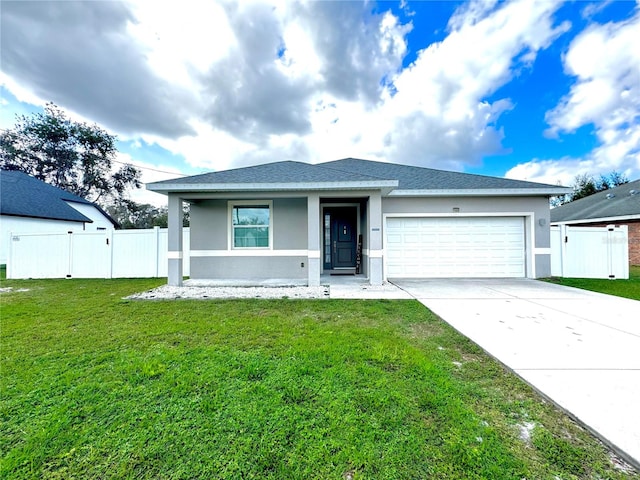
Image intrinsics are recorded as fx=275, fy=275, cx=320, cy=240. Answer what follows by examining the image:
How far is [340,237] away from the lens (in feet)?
35.0

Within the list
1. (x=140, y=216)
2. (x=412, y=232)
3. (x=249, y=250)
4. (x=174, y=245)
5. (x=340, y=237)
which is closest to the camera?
(x=174, y=245)

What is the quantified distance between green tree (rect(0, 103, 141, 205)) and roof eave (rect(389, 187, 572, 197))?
29.5 meters

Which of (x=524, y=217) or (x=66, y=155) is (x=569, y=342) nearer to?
(x=524, y=217)

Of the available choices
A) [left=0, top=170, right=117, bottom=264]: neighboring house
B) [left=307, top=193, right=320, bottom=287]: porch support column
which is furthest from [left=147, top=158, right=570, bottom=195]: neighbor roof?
[left=0, top=170, right=117, bottom=264]: neighboring house

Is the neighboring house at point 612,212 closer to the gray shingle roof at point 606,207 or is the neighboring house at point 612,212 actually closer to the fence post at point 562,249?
the gray shingle roof at point 606,207

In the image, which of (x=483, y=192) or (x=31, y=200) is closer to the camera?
(x=483, y=192)

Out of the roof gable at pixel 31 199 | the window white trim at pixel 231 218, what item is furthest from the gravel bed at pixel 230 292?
the roof gable at pixel 31 199

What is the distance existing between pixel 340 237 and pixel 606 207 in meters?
17.0

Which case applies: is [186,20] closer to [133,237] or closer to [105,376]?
[133,237]

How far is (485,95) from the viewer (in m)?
12.7

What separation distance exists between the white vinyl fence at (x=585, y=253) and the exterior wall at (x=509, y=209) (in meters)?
0.84

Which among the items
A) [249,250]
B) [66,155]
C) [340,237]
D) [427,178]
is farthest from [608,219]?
[66,155]

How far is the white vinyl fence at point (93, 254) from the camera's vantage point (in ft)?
32.9

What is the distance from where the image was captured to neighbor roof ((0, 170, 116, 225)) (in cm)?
1619
